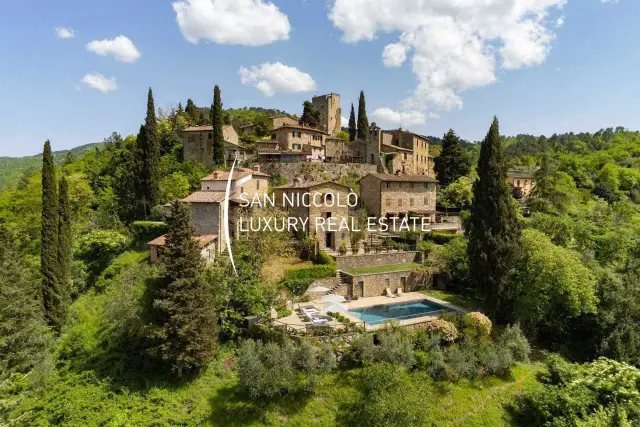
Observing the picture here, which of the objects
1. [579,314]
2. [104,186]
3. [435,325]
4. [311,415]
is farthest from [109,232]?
[579,314]

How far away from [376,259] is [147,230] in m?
20.2

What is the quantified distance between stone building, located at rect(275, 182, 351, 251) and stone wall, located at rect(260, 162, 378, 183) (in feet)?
36.4

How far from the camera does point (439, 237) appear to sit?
34.2 m

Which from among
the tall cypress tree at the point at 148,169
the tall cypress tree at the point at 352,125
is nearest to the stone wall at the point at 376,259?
the tall cypress tree at the point at 148,169

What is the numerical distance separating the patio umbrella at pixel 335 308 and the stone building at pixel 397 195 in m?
15.6

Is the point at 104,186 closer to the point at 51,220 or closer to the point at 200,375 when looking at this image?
the point at 51,220

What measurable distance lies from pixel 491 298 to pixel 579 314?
508 cm

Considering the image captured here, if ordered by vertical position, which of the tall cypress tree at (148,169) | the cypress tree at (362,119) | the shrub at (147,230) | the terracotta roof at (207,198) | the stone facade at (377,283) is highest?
the cypress tree at (362,119)

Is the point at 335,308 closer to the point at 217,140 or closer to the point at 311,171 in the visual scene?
the point at 311,171

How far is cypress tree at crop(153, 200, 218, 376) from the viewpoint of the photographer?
658 inches

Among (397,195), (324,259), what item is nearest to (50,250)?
(324,259)

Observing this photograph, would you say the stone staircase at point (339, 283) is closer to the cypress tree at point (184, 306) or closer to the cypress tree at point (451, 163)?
the cypress tree at point (184, 306)

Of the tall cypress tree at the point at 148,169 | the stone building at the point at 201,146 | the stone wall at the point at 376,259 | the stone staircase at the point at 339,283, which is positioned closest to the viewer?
the stone staircase at the point at 339,283

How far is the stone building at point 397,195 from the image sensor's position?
37.3 m
